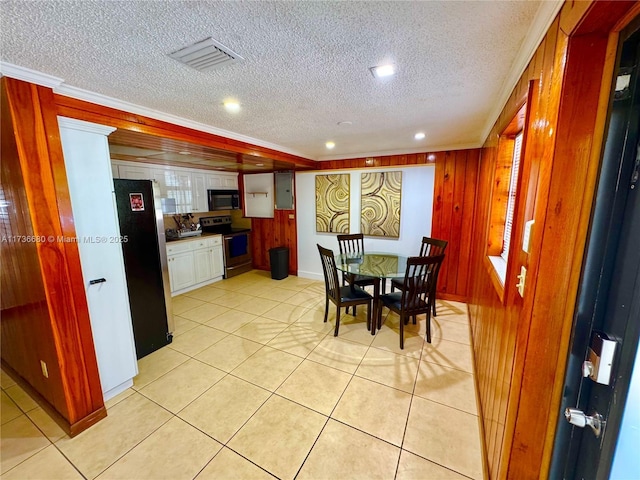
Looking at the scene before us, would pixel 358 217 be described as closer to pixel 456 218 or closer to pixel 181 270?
pixel 456 218

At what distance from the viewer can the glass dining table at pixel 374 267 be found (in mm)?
2871

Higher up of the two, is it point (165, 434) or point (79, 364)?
point (79, 364)

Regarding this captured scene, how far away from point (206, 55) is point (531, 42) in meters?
1.60

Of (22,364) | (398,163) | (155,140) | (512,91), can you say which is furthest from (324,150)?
(22,364)

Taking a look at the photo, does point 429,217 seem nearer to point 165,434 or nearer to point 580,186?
point 580,186

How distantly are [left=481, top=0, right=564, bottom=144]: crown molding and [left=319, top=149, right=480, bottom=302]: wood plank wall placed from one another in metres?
1.82

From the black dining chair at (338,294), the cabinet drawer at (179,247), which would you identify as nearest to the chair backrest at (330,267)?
the black dining chair at (338,294)

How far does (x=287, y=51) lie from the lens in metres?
1.31

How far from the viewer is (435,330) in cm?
306

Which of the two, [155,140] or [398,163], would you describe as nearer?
[155,140]

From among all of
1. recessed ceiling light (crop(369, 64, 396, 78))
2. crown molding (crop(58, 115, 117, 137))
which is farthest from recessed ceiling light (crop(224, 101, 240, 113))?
recessed ceiling light (crop(369, 64, 396, 78))

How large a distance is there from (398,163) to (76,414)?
4.48 meters

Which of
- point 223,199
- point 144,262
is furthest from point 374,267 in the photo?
point 223,199

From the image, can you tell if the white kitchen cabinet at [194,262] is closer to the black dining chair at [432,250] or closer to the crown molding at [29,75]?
the crown molding at [29,75]
